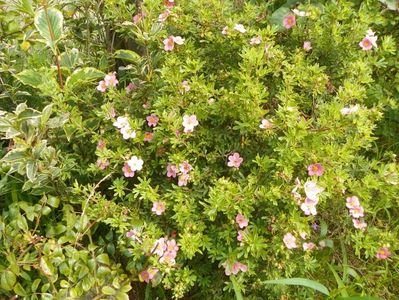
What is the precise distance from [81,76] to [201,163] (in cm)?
62

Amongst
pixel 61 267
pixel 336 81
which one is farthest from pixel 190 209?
pixel 336 81

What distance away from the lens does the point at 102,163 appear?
6.96 ft

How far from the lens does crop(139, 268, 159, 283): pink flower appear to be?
2049 millimetres

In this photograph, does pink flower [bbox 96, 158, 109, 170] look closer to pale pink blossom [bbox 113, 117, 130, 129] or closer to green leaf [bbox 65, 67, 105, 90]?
pale pink blossom [bbox 113, 117, 130, 129]

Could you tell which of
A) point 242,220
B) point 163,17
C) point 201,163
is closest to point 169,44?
point 163,17

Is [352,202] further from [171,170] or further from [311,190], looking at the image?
[171,170]

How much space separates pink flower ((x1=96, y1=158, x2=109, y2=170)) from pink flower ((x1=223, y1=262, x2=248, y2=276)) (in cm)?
60

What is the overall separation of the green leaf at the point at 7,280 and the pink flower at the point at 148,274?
0.47 meters

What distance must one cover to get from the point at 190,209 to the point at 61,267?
0.53 metres

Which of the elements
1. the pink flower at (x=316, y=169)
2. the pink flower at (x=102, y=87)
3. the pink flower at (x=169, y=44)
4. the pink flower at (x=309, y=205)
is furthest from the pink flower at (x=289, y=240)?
the pink flower at (x=102, y=87)

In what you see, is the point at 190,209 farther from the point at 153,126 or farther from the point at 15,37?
the point at 15,37

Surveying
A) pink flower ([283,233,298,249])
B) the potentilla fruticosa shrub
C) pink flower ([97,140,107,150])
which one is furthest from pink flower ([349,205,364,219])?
pink flower ([97,140,107,150])

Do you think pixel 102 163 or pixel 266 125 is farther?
pixel 102 163

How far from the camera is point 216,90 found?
2.13 m
